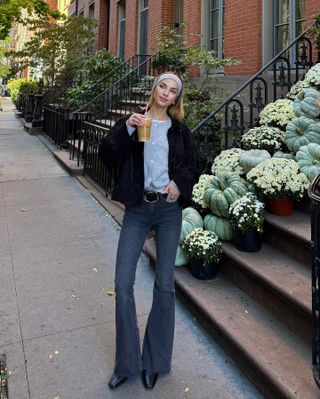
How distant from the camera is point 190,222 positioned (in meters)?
3.98

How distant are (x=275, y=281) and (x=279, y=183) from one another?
102 centimetres

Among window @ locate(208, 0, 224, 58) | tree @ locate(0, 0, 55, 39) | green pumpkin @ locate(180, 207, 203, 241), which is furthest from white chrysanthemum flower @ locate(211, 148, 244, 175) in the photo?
tree @ locate(0, 0, 55, 39)

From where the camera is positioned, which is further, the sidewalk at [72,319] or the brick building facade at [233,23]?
the brick building facade at [233,23]

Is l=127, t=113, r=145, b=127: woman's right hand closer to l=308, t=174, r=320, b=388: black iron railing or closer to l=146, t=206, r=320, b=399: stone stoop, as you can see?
l=308, t=174, r=320, b=388: black iron railing

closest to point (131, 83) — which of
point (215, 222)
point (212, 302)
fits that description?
point (215, 222)

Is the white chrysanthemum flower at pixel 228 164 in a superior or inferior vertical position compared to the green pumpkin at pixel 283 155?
inferior

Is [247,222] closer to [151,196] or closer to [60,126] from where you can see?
[151,196]

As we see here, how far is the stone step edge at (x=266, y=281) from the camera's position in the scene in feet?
8.91

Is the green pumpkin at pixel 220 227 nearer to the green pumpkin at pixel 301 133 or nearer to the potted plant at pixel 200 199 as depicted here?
the potted plant at pixel 200 199

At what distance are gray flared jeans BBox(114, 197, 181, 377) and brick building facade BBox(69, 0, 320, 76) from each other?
505cm

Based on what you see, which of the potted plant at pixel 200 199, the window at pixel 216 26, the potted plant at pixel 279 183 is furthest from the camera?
the window at pixel 216 26

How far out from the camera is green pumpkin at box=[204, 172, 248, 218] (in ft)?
12.8

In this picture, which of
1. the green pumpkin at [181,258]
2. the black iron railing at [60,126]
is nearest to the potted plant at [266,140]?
the green pumpkin at [181,258]

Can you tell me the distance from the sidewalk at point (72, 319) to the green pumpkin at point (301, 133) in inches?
81.9
